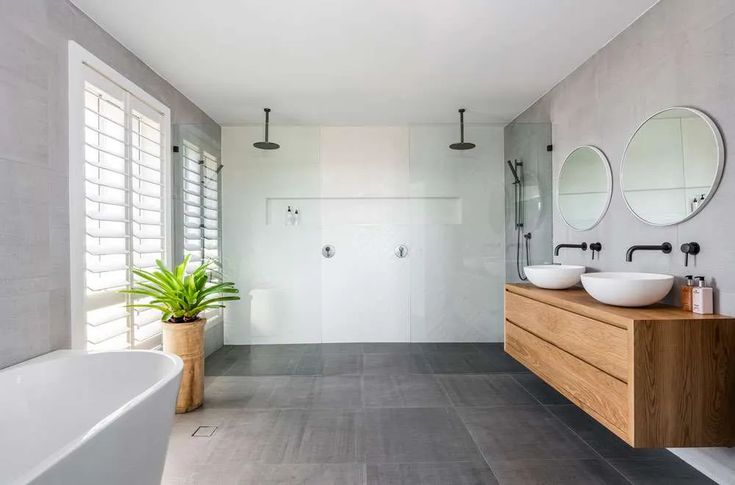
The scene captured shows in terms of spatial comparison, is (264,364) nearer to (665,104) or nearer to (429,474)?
(429,474)

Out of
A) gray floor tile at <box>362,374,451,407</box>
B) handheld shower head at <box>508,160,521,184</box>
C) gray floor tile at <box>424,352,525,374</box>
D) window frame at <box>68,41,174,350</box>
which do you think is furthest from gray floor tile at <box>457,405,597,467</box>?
window frame at <box>68,41,174,350</box>

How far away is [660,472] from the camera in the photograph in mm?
2158

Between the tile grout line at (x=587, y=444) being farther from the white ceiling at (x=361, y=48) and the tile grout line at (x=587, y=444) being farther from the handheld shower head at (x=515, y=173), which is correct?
the white ceiling at (x=361, y=48)

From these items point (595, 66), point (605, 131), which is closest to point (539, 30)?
point (595, 66)

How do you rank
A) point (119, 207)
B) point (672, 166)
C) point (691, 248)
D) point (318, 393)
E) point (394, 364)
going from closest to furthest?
point (691, 248) → point (672, 166) → point (119, 207) → point (318, 393) → point (394, 364)

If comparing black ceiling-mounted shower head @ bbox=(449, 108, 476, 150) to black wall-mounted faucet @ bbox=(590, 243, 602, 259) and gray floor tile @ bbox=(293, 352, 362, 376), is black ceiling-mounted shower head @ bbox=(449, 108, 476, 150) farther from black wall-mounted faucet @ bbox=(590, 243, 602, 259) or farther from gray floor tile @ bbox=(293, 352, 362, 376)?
gray floor tile @ bbox=(293, 352, 362, 376)

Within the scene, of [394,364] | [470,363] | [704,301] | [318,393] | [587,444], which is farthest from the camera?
[394,364]

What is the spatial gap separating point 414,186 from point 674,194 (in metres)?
1.92

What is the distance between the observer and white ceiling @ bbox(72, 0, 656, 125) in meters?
2.38

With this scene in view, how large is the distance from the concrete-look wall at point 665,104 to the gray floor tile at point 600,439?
15cm

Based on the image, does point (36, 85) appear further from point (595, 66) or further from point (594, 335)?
point (595, 66)

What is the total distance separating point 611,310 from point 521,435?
1020 mm

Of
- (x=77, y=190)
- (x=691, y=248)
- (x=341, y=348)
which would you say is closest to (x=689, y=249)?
(x=691, y=248)

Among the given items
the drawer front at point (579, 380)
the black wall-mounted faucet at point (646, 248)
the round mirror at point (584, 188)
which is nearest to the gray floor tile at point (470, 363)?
the drawer front at point (579, 380)
